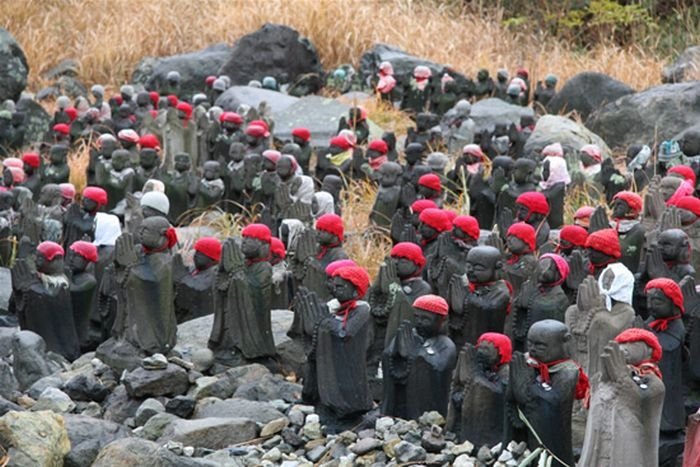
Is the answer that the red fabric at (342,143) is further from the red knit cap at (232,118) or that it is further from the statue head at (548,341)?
the statue head at (548,341)

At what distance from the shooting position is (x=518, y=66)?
73.2 feet

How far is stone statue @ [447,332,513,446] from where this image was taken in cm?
754

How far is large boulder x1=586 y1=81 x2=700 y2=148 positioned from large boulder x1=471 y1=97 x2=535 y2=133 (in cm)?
130

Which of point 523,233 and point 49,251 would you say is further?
point 49,251

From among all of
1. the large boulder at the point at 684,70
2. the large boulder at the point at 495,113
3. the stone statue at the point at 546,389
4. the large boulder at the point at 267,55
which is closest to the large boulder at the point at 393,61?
the large boulder at the point at 267,55

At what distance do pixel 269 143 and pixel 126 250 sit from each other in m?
6.59

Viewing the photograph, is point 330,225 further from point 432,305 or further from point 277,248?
point 432,305

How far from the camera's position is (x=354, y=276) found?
823 centimetres

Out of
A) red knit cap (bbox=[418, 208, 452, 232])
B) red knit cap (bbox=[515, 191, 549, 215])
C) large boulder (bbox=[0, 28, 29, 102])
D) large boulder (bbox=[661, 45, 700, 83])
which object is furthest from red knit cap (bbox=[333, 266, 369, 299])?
large boulder (bbox=[0, 28, 29, 102])

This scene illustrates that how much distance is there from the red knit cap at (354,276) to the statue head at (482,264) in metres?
0.87

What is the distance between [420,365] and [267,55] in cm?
1475

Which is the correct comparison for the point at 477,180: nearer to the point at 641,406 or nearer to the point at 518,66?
the point at 641,406

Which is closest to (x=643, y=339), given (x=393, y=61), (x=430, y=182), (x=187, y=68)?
(x=430, y=182)

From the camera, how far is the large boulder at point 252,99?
19.1m
